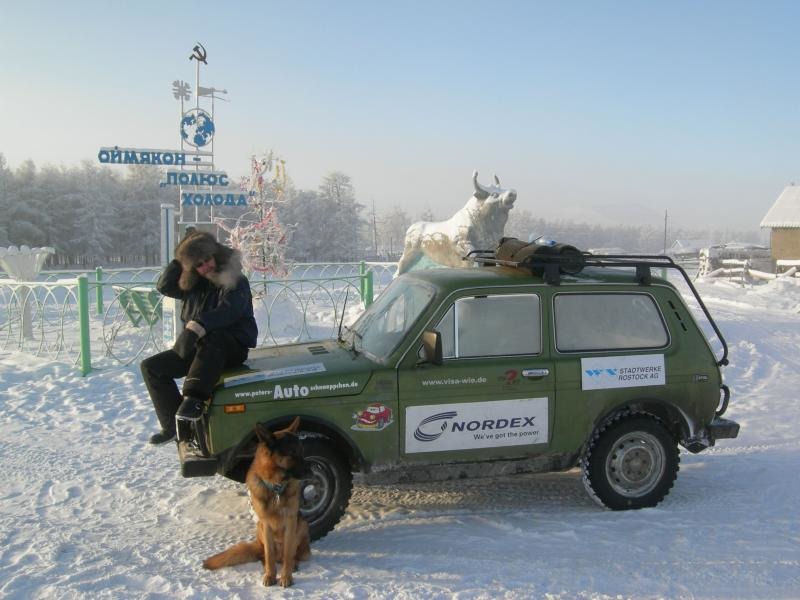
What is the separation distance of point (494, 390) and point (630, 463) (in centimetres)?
131

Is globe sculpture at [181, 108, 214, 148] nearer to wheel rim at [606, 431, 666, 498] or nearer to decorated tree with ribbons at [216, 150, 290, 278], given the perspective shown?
decorated tree with ribbons at [216, 150, 290, 278]

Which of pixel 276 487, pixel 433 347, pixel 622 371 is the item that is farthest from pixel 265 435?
pixel 622 371

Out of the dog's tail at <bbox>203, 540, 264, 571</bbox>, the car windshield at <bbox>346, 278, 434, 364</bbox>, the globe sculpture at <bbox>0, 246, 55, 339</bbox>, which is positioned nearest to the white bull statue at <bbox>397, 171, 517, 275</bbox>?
the globe sculpture at <bbox>0, 246, 55, 339</bbox>

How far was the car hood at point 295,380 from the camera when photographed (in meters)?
4.61

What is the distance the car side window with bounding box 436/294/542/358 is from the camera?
16.4 feet

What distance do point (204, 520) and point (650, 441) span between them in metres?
3.44

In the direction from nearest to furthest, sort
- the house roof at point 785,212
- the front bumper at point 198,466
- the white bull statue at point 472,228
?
the front bumper at point 198,466 < the white bull statue at point 472,228 < the house roof at point 785,212

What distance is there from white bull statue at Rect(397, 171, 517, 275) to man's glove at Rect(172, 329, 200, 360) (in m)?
12.4

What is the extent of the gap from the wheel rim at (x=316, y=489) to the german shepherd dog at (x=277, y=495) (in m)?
0.50

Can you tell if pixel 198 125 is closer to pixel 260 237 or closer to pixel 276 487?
pixel 260 237

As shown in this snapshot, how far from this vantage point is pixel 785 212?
3897cm

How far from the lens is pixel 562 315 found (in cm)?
521

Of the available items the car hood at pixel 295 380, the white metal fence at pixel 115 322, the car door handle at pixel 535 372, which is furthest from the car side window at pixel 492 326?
the white metal fence at pixel 115 322

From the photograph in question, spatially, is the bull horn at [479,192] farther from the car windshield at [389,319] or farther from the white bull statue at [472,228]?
the car windshield at [389,319]
